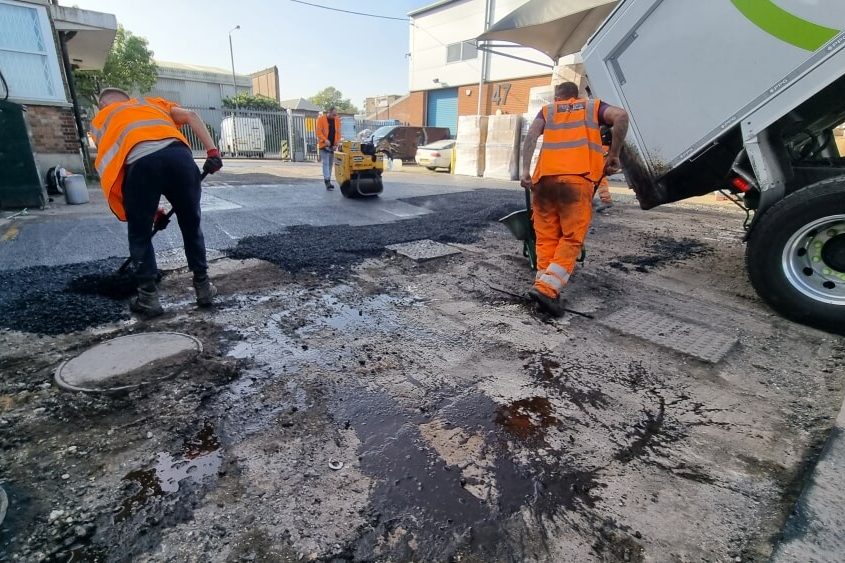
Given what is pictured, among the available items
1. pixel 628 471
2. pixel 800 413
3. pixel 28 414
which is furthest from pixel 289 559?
pixel 800 413

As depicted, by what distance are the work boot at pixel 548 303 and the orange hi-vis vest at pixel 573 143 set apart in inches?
37.5

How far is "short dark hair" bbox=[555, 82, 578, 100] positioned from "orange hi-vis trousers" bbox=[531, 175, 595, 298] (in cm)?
76

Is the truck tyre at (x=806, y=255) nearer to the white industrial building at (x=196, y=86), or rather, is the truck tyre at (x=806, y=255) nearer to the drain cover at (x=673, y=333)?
the drain cover at (x=673, y=333)

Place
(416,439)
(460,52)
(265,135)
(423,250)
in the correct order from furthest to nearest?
(460,52)
(265,135)
(423,250)
(416,439)

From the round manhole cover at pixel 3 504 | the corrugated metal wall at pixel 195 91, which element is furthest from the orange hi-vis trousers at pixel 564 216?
the corrugated metal wall at pixel 195 91

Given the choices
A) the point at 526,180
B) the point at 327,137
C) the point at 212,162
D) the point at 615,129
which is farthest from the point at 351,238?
the point at 327,137

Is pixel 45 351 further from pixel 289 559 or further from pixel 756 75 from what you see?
pixel 756 75

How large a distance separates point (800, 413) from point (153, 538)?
300 cm

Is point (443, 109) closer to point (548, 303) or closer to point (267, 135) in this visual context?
point (267, 135)

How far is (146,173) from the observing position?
2.89 metres

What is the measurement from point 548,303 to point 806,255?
6.29ft

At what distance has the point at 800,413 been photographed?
2227mm

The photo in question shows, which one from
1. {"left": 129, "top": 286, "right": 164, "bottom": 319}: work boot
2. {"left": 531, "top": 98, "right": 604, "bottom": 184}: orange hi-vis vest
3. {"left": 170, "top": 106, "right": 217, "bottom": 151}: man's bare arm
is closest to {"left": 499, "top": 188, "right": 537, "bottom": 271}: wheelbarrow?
{"left": 531, "top": 98, "right": 604, "bottom": 184}: orange hi-vis vest

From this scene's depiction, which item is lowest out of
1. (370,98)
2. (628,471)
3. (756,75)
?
(628,471)
